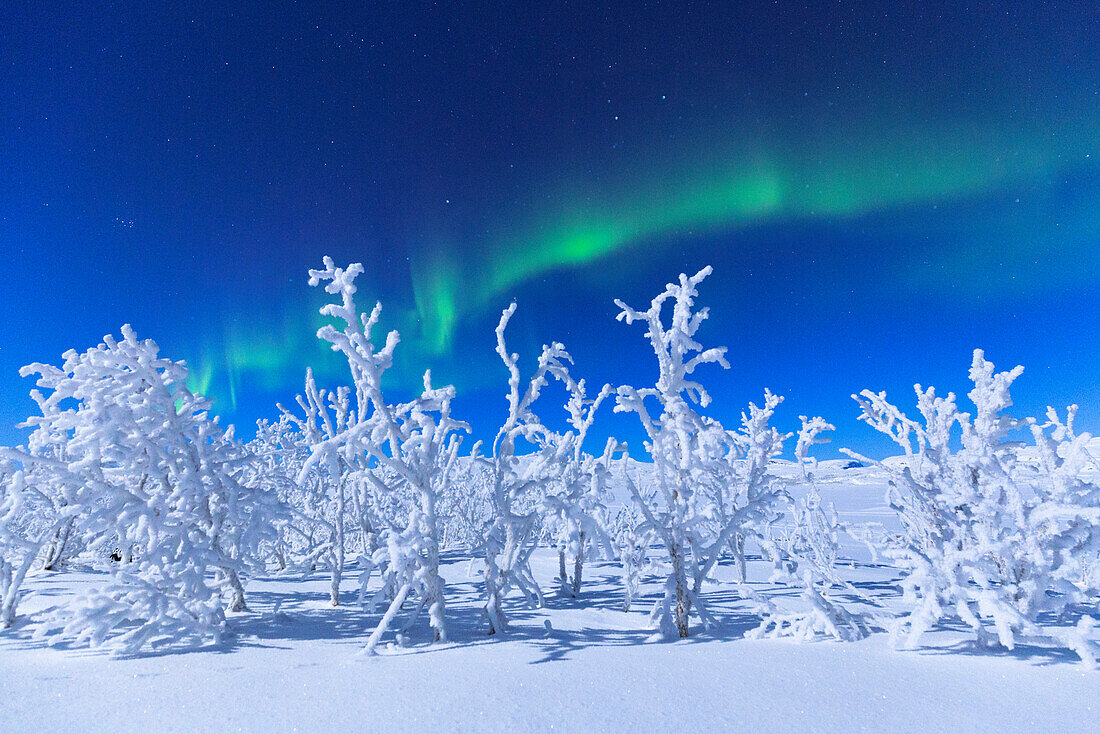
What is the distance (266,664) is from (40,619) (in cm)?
389

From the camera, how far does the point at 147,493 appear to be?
5.87m

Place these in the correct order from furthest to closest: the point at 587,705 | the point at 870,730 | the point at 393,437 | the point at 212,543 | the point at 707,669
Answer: the point at 212,543, the point at 393,437, the point at 707,669, the point at 587,705, the point at 870,730

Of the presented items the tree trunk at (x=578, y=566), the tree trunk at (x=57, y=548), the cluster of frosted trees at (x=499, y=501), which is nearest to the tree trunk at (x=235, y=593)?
the cluster of frosted trees at (x=499, y=501)

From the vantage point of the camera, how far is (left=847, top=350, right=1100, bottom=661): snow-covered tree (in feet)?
14.1

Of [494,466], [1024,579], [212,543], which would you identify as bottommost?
[1024,579]

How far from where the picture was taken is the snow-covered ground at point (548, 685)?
3238 millimetres

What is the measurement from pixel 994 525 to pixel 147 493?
29.7 feet

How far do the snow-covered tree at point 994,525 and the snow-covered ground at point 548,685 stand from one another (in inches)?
15.0

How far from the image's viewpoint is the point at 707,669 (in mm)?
4145

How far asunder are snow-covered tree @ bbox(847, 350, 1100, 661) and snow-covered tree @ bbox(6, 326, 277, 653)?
670cm

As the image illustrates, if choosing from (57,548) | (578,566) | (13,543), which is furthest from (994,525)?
(57,548)

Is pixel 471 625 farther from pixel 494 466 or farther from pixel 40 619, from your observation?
pixel 40 619

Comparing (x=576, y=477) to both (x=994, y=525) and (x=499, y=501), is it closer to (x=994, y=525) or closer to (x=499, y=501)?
(x=499, y=501)

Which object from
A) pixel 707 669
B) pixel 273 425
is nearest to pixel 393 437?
pixel 707 669
